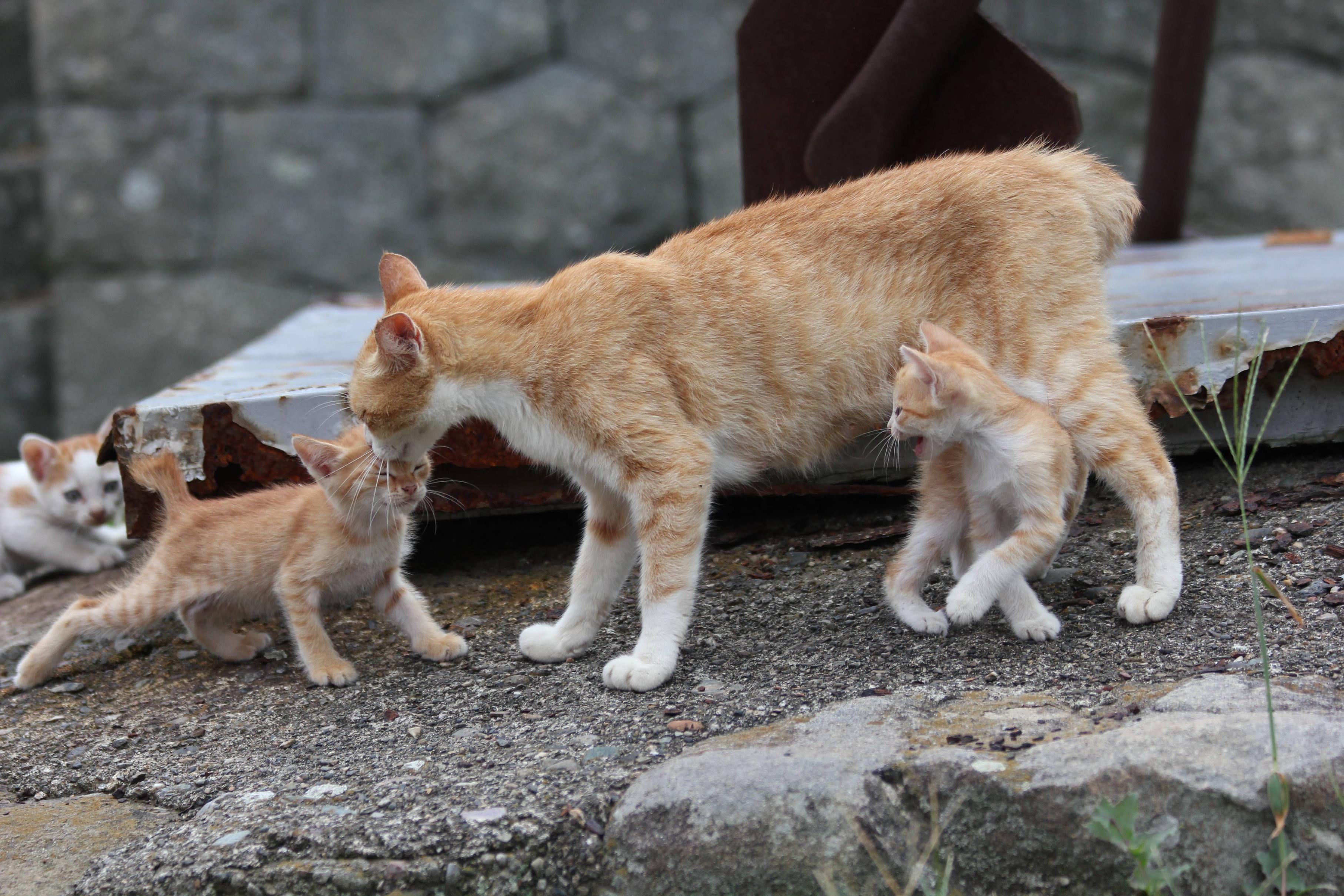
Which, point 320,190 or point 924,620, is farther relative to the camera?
point 320,190

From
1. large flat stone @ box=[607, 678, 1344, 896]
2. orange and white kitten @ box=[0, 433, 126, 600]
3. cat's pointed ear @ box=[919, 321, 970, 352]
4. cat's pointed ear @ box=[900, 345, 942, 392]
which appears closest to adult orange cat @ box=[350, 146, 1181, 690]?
cat's pointed ear @ box=[919, 321, 970, 352]

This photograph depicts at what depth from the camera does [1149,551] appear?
266 centimetres

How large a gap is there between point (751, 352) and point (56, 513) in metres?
2.78

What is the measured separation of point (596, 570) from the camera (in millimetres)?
2906

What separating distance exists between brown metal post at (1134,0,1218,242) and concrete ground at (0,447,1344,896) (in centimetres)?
240

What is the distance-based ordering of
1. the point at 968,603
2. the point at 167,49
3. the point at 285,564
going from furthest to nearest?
the point at 167,49
the point at 285,564
the point at 968,603

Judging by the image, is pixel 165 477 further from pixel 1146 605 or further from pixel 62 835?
pixel 1146 605

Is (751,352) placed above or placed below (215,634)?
above

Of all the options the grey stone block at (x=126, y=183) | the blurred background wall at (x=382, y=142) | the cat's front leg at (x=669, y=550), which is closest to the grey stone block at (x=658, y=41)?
the blurred background wall at (x=382, y=142)

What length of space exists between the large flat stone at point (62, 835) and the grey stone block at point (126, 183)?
5.35 meters

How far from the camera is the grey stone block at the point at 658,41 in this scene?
Result: 705cm

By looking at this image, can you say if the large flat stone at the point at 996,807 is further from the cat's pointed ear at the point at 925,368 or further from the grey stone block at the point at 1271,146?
the grey stone block at the point at 1271,146

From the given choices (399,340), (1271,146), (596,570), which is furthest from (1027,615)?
(1271,146)

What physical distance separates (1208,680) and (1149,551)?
510 millimetres
